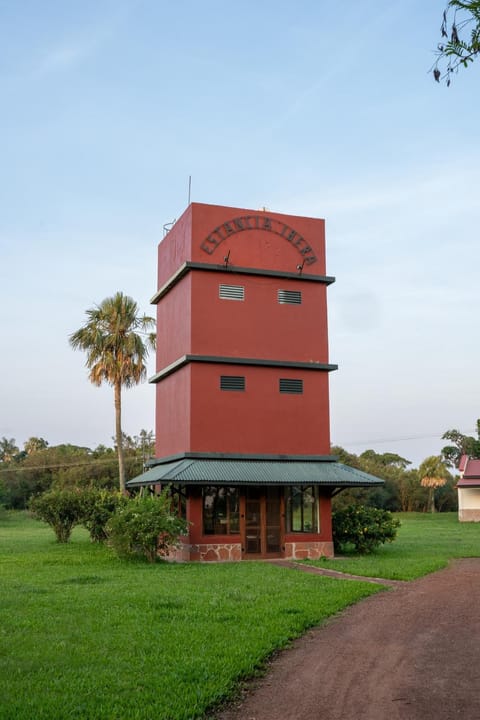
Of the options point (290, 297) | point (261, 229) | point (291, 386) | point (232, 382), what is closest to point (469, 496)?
point (291, 386)

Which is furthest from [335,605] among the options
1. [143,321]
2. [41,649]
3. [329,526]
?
[143,321]

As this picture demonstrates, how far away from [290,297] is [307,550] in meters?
8.11

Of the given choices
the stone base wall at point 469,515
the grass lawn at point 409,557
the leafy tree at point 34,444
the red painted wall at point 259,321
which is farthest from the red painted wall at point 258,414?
the leafy tree at point 34,444

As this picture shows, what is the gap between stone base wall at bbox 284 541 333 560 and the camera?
2388cm

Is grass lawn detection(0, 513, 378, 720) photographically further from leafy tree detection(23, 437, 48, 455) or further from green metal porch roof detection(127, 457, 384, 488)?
leafy tree detection(23, 437, 48, 455)

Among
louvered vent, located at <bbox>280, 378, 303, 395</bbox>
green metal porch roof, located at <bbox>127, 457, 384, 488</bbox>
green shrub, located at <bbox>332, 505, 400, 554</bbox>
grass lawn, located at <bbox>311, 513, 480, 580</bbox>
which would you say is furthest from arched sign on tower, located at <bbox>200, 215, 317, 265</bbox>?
grass lawn, located at <bbox>311, 513, 480, 580</bbox>

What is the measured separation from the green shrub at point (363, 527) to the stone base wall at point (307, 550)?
1.02m

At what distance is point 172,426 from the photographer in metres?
26.0

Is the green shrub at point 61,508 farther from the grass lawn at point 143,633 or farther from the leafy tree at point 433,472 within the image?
the leafy tree at point 433,472

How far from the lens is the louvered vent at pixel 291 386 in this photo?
2534 cm

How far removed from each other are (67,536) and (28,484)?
41531 mm

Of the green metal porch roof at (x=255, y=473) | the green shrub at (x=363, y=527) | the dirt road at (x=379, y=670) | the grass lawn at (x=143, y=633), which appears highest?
the green metal porch roof at (x=255, y=473)

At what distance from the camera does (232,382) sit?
24719mm

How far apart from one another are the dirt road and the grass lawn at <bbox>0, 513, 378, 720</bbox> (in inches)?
15.6
